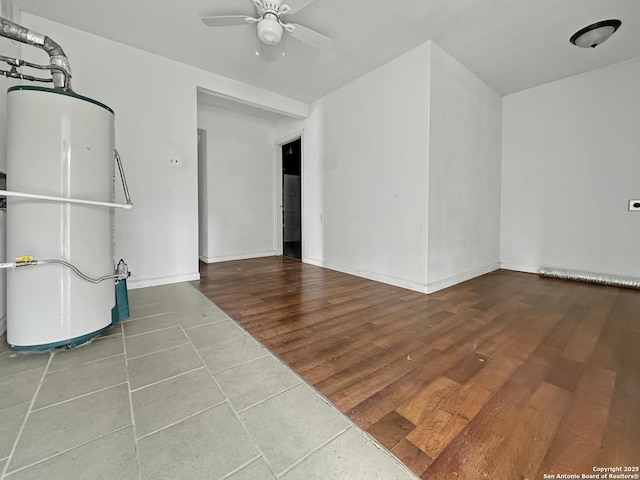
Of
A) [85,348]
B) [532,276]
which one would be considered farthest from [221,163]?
[532,276]

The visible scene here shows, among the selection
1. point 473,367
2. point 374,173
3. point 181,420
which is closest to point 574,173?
point 374,173

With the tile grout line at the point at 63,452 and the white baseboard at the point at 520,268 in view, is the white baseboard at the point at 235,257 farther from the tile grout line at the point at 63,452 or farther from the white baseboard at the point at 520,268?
the white baseboard at the point at 520,268

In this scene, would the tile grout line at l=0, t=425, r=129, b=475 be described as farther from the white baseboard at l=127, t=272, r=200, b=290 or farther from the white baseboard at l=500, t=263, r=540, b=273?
the white baseboard at l=500, t=263, r=540, b=273

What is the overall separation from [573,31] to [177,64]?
15.0ft

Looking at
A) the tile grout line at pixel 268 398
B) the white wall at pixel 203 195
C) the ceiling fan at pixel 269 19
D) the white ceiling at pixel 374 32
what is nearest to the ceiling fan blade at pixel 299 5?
the ceiling fan at pixel 269 19

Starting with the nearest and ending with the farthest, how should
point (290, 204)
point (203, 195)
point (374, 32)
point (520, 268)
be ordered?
point (374, 32)
point (520, 268)
point (203, 195)
point (290, 204)

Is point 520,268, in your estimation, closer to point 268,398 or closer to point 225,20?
point 268,398

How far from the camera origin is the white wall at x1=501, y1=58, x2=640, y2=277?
3379mm

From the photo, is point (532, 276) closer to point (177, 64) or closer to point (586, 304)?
point (586, 304)

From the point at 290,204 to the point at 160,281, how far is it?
3.14 metres

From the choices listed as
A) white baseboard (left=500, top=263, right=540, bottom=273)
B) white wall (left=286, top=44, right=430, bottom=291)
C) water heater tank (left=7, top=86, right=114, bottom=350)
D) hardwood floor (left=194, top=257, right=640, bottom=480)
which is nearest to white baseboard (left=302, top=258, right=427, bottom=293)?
white wall (left=286, top=44, right=430, bottom=291)

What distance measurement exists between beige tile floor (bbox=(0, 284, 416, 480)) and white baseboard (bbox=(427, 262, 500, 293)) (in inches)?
88.0

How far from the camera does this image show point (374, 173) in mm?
3641

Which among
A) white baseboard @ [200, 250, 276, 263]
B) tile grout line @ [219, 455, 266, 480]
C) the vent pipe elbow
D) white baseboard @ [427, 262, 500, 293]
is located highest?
the vent pipe elbow
